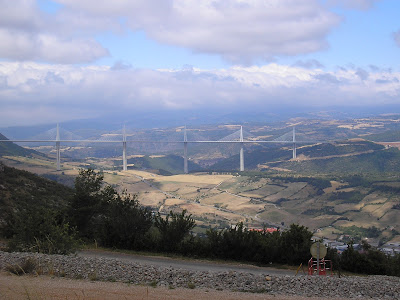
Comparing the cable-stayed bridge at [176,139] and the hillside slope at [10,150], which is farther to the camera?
the cable-stayed bridge at [176,139]

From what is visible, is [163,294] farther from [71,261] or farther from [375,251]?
[375,251]

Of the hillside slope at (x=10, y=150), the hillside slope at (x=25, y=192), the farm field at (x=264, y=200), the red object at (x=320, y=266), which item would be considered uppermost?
the hillside slope at (x=10, y=150)

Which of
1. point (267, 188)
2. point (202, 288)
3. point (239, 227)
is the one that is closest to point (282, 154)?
point (267, 188)

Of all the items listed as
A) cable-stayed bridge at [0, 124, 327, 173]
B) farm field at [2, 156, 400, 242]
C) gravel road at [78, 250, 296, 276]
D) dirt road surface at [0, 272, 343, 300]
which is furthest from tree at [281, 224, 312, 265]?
cable-stayed bridge at [0, 124, 327, 173]

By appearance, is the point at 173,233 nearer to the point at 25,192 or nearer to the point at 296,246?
the point at 296,246

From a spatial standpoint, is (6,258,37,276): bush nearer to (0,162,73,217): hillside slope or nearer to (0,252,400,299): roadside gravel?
(0,252,400,299): roadside gravel

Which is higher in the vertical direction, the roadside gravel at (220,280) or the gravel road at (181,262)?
the roadside gravel at (220,280)

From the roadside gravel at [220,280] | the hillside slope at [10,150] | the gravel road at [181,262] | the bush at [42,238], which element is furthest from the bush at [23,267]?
the hillside slope at [10,150]

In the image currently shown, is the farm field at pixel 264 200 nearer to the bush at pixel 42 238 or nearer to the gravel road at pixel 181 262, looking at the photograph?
the gravel road at pixel 181 262
